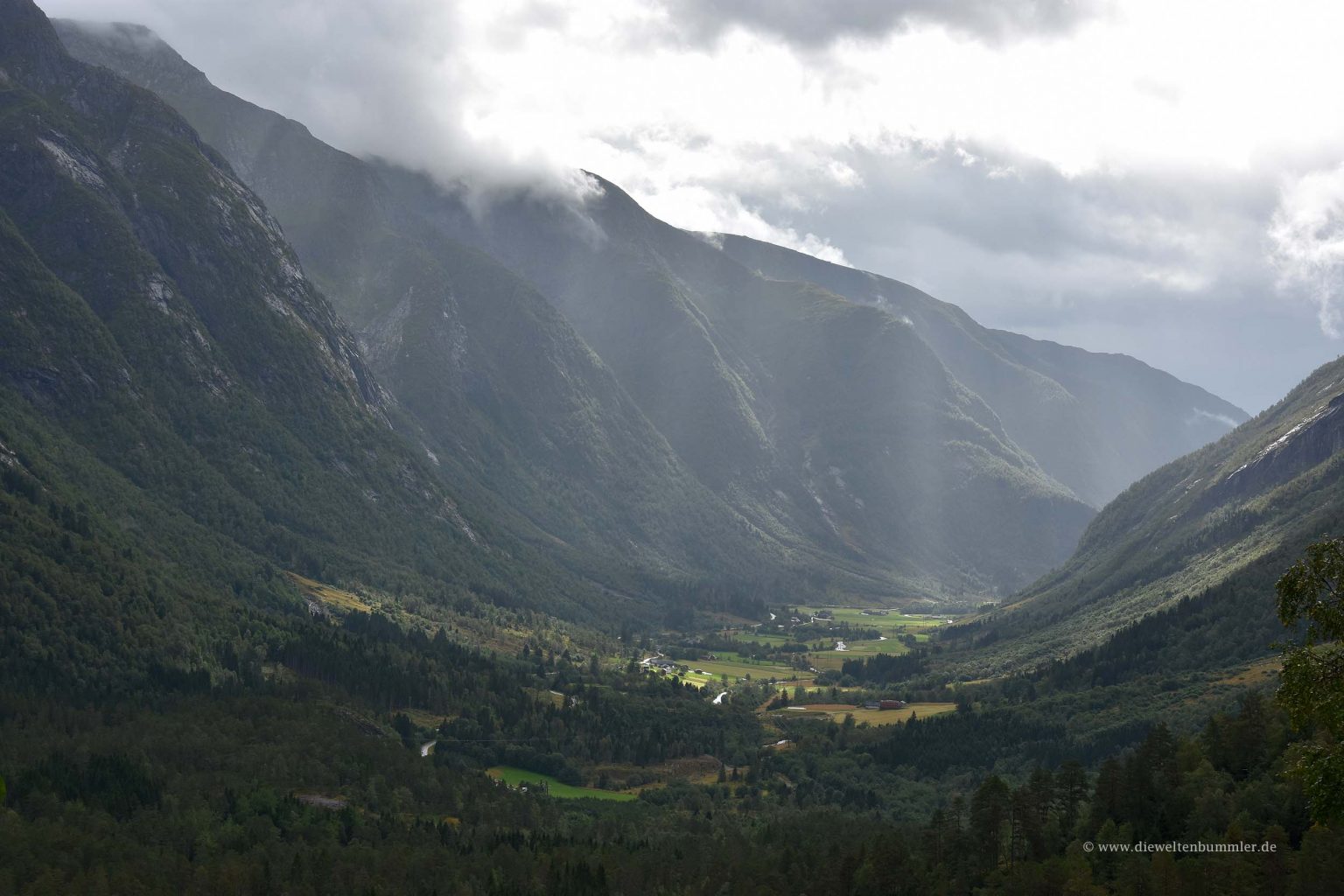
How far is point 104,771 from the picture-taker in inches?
6594

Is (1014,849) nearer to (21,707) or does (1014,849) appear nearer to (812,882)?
(812,882)

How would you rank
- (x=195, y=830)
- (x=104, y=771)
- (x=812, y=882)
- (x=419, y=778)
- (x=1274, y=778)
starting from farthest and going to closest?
(x=419, y=778) → (x=104, y=771) → (x=195, y=830) → (x=812, y=882) → (x=1274, y=778)

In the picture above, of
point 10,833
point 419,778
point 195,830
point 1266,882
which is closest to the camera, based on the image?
point 1266,882

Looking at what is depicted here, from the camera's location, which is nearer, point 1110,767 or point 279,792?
point 1110,767

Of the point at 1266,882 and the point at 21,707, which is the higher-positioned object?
the point at 1266,882

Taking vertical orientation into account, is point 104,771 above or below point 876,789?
below

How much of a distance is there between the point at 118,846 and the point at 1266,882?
4945 inches

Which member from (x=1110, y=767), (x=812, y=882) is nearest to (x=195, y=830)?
(x=812, y=882)

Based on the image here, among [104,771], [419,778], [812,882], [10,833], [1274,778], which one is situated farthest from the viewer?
[419,778]

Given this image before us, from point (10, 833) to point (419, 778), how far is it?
195 feet

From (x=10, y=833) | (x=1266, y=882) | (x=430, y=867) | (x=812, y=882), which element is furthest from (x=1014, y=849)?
(x=10, y=833)

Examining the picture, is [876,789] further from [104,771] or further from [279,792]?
[104,771]

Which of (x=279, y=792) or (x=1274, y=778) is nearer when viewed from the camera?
(x=1274, y=778)

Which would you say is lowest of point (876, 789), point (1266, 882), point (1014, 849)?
point (876, 789)
